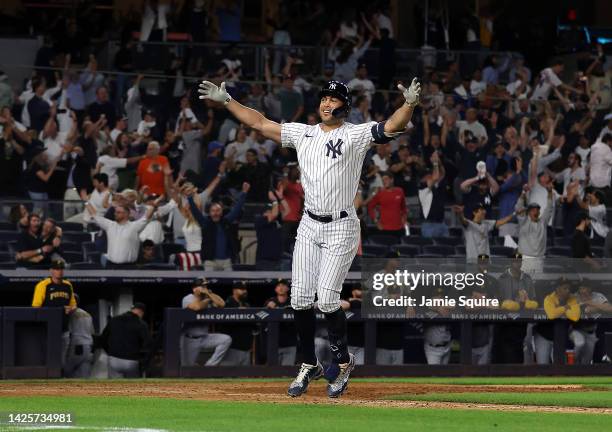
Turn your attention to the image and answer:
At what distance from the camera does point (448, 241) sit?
1906 cm

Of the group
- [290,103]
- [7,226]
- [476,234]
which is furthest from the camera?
[290,103]

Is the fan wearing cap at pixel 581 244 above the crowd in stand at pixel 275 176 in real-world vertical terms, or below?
below

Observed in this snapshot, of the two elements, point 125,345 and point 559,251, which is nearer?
point 125,345

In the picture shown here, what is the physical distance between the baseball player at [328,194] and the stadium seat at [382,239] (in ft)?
28.7

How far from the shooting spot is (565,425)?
8.43 metres

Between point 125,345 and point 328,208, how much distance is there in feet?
21.0

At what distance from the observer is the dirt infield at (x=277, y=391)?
31.8ft

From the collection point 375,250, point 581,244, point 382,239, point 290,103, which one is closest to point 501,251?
point 581,244

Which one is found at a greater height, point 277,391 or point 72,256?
point 72,256

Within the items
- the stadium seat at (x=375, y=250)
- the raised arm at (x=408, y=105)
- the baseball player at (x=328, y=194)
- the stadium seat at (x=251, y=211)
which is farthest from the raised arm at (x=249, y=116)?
the stadium seat at (x=251, y=211)

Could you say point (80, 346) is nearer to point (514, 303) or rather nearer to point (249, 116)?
point (514, 303)

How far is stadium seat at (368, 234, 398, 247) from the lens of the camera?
1866 centimetres

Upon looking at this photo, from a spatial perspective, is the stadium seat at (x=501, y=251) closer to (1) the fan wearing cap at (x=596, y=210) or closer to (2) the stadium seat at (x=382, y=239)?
(2) the stadium seat at (x=382, y=239)

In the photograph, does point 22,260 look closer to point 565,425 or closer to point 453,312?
point 453,312
